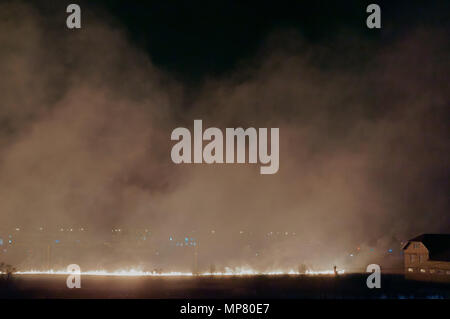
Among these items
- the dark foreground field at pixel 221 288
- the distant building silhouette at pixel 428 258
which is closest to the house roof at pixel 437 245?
the distant building silhouette at pixel 428 258

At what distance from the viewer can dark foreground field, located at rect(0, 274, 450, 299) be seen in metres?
32.9

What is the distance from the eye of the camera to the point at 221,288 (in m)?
37.0

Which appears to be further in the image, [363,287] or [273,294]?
[363,287]

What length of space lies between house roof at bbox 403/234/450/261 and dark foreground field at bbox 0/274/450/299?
455 cm

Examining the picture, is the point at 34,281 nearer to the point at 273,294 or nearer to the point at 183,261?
the point at 273,294

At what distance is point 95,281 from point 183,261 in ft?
105

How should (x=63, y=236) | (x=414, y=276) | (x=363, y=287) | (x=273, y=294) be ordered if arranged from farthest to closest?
(x=63, y=236)
(x=414, y=276)
(x=363, y=287)
(x=273, y=294)

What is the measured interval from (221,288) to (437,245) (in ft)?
79.1

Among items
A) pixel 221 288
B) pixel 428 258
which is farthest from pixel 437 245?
pixel 221 288

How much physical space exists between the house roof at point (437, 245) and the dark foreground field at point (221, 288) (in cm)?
455

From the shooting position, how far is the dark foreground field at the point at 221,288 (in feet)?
108

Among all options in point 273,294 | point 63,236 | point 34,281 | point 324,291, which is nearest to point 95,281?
point 34,281

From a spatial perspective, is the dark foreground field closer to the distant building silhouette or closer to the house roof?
the distant building silhouette
